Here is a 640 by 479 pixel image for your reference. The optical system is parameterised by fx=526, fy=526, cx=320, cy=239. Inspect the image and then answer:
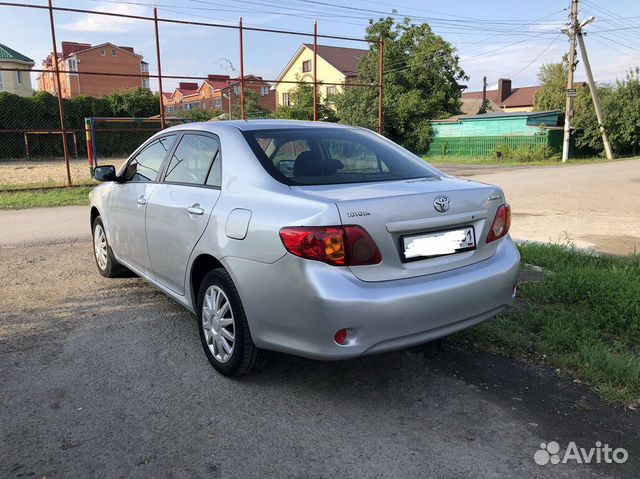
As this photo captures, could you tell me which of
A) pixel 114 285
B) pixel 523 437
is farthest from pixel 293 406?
pixel 114 285

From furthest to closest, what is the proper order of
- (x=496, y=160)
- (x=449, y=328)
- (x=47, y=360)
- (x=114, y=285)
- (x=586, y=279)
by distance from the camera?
(x=496, y=160), (x=114, y=285), (x=586, y=279), (x=47, y=360), (x=449, y=328)

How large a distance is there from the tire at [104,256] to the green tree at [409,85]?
3245 centimetres

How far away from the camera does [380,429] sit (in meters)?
2.78

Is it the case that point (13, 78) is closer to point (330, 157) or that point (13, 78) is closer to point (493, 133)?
point (493, 133)

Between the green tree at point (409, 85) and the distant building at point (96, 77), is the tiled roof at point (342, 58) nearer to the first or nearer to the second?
the green tree at point (409, 85)

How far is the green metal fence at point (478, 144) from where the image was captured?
31.9m

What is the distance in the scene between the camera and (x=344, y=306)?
2627mm

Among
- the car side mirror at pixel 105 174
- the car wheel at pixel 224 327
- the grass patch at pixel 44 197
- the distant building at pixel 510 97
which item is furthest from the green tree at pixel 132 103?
the distant building at pixel 510 97

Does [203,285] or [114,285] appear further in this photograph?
[114,285]

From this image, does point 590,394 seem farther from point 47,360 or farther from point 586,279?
point 47,360

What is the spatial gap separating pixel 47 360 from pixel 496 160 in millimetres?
30834

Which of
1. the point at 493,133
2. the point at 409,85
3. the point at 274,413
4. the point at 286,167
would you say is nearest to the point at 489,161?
the point at 493,133

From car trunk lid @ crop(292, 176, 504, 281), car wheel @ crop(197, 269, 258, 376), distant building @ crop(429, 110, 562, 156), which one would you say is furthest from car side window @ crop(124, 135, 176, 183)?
distant building @ crop(429, 110, 562, 156)

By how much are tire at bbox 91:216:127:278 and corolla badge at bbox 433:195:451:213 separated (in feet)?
11.7
